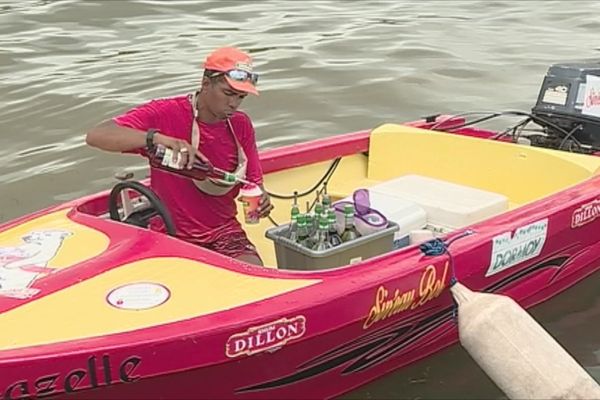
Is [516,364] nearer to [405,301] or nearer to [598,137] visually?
[405,301]

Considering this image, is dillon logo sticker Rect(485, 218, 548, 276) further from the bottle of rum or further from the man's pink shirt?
the bottle of rum

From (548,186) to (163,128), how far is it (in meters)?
2.45

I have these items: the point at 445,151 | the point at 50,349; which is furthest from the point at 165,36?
the point at 50,349

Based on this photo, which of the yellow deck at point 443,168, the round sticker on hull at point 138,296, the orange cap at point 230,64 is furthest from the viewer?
the yellow deck at point 443,168

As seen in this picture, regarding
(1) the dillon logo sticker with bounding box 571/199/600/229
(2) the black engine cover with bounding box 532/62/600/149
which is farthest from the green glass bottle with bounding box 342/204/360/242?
(2) the black engine cover with bounding box 532/62/600/149

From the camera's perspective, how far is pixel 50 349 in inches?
149

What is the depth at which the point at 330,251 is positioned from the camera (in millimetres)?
4617

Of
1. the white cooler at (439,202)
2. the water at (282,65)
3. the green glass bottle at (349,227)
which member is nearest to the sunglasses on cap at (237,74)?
the green glass bottle at (349,227)

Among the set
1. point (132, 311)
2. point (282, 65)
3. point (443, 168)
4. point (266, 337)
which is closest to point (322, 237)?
point (266, 337)

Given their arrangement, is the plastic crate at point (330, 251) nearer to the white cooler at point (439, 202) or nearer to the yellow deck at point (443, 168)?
the white cooler at point (439, 202)

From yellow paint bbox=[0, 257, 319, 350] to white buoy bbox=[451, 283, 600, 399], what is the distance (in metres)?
0.69

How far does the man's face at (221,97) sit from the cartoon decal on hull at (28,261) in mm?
Answer: 868

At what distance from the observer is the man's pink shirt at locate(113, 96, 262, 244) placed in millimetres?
4867

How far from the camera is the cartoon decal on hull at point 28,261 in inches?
166
